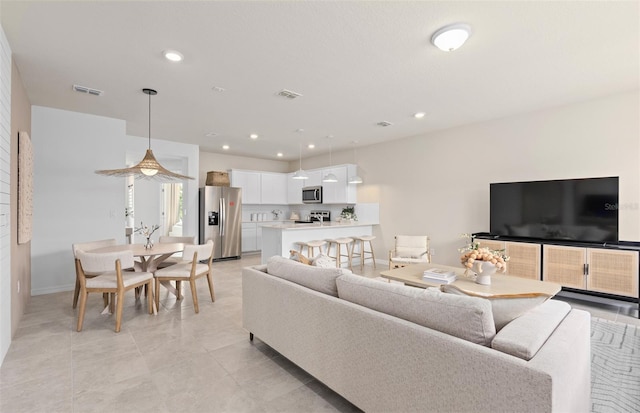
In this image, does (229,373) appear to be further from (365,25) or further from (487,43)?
(487,43)

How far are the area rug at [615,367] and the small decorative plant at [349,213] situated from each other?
4.58 metres

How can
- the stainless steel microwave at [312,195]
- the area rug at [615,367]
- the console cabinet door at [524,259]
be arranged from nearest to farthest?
the area rug at [615,367], the console cabinet door at [524,259], the stainless steel microwave at [312,195]

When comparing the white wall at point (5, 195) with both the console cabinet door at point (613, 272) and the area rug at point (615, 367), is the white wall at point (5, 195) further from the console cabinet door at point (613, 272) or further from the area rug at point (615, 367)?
the console cabinet door at point (613, 272)

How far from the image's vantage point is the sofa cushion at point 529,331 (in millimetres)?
1256

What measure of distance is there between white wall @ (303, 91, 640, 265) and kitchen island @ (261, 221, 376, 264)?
0.86 metres

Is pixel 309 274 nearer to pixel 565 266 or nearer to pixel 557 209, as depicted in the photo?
pixel 565 266

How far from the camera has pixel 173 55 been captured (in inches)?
110

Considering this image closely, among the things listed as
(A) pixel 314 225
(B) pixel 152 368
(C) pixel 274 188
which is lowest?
(B) pixel 152 368

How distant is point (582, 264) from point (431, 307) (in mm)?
3468

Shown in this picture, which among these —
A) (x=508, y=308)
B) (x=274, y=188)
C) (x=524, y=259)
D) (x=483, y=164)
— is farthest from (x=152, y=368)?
(x=274, y=188)

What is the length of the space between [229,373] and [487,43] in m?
3.41

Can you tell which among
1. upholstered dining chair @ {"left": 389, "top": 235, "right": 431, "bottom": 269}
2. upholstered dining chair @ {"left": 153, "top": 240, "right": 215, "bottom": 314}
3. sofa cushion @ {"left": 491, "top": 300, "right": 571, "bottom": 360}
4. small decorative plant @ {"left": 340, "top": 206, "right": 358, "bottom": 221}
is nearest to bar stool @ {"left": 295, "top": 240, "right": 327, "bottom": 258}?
upholstered dining chair @ {"left": 389, "top": 235, "right": 431, "bottom": 269}

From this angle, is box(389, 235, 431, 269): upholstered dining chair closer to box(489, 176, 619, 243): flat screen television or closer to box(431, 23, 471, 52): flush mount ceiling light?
box(489, 176, 619, 243): flat screen television

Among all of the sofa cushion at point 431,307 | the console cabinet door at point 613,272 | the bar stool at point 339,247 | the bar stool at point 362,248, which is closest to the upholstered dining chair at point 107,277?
the sofa cushion at point 431,307
